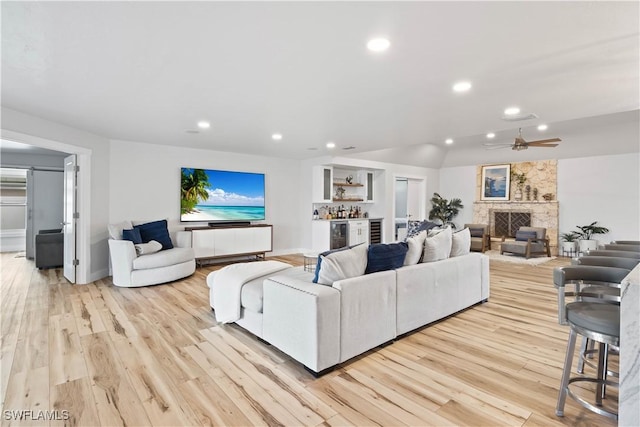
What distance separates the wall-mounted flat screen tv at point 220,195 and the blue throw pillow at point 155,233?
30.9 inches

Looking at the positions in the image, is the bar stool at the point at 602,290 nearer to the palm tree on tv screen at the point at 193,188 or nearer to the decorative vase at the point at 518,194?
the palm tree on tv screen at the point at 193,188

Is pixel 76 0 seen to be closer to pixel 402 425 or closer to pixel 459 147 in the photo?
pixel 402 425

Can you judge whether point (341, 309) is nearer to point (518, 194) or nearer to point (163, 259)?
point (163, 259)

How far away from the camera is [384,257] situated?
2.90 m

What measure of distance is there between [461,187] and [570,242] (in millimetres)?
3151

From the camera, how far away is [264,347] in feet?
9.30

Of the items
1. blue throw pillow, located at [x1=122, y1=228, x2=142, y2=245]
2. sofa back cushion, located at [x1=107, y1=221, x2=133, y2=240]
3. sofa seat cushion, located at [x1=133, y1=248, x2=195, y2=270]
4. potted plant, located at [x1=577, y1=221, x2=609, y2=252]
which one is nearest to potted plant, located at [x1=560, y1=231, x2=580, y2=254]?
potted plant, located at [x1=577, y1=221, x2=609, y2=252]

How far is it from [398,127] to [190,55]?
3.11m

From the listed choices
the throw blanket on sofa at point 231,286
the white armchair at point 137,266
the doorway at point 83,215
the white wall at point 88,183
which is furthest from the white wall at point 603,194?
the doorway at point 83,215

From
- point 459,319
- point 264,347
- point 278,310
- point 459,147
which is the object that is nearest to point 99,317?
point 264,347

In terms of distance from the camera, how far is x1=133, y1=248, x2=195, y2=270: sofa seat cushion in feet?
15.5

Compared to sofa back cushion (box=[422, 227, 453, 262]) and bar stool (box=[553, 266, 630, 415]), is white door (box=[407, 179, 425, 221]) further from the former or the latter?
bar stool (box=[553, 266, 630, 415])

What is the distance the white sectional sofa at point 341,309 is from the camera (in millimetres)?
2355

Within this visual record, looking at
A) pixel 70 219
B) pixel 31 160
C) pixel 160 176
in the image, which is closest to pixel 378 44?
pixel 160 176
